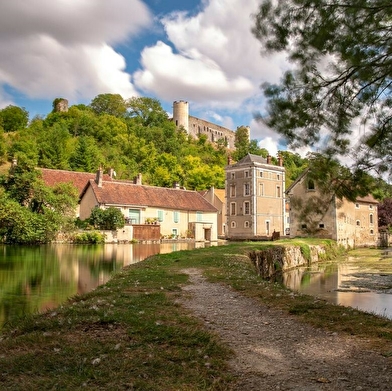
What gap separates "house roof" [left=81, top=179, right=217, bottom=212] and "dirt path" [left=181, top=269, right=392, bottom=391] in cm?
3207

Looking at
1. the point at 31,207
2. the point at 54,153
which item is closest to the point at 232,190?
the point at 54,153

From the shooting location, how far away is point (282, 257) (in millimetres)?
21391

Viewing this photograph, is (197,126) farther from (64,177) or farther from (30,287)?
(30,287)

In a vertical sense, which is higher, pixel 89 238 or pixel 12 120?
pixel 12 120

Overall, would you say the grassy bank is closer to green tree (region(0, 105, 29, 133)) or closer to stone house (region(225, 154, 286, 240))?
stone house (region(225, 154, 286, 240))

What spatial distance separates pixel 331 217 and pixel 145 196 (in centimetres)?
1901

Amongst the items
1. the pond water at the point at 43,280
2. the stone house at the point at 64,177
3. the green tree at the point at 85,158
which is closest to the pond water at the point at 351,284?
the pond water at the point at 43,280

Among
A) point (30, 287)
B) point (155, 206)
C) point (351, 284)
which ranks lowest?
point (351, 284)

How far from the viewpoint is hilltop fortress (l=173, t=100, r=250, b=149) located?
9975 cm

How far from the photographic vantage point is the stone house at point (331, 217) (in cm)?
732

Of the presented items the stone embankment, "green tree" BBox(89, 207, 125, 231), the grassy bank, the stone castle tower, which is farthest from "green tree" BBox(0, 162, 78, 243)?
the stone castle tower

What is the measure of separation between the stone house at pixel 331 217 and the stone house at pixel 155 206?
45.8 feet

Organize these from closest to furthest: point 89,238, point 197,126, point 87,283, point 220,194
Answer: point 87,283 → point 89,238 → point 220,194 → point 197,126

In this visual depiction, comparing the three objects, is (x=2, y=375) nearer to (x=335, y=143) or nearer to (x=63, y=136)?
(x=335, y=143)
